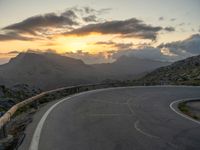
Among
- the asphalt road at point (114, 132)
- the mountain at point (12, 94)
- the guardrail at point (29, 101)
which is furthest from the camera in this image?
the mountain at point (12, 94)

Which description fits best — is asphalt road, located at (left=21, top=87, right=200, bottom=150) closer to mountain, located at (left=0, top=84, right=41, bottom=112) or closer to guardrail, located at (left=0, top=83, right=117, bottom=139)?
guardrail, located at (left=0, top=83, right=117, bottom=139)

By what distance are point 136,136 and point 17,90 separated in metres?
18.9

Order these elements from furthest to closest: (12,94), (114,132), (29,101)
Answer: (12,94) → (29,101) → (114,132)

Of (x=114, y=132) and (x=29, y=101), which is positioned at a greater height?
(x=29, y=101)

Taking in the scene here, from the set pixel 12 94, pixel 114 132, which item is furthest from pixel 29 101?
Result: pixel 12 94

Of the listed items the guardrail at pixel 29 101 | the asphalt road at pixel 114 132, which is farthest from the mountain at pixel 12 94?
the asphalt road at pixel 114 132

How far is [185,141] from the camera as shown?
376 inches

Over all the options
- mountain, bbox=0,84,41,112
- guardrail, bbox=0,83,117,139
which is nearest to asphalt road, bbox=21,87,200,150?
guardrail, bbox=0,83,117,139

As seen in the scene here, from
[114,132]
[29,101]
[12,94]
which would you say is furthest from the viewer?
[12,94]

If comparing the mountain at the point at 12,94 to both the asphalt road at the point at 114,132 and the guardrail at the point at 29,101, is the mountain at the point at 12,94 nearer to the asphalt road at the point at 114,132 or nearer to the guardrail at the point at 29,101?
the guardrail at the point at 29,101

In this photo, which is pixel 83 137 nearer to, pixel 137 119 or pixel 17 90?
pixel 137 119

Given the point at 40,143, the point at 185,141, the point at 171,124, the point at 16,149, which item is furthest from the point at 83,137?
the point at 171,124

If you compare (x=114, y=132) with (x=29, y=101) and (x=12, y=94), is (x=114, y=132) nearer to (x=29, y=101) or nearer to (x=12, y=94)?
(x=29, y=101)

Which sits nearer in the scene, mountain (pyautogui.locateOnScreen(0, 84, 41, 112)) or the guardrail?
the guardrail
